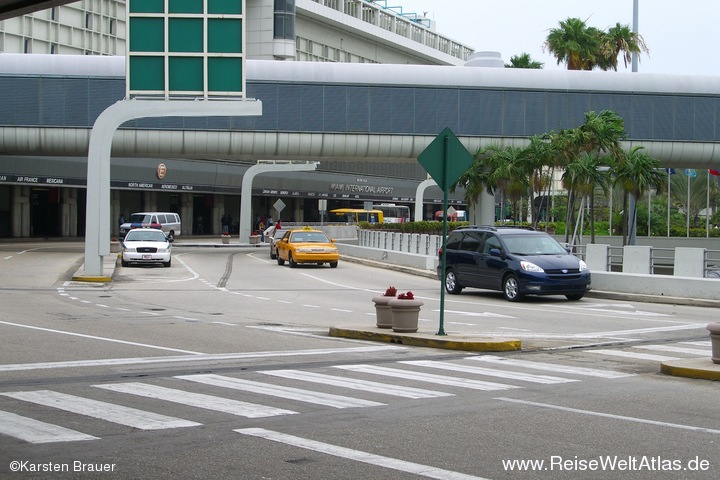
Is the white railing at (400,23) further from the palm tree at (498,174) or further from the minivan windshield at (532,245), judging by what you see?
the minivan windshield at (532,245)

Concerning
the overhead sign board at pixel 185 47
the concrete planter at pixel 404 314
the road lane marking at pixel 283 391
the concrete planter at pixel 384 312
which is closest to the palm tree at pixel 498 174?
the overhead sign board at pixel 185 47

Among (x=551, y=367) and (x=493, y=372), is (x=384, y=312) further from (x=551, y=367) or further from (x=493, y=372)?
(x=493, y=372)

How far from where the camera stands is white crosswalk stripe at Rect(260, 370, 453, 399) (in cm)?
1067

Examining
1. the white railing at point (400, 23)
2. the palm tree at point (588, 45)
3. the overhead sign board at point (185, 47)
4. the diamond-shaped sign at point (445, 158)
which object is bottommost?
the diamond-shaped sign at point (445, 158)

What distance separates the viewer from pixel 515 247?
1022 inches

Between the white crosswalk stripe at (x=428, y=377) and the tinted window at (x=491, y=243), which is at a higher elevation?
the tinted window at (x=491, y=243)

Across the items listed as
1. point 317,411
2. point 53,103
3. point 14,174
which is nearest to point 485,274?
point 317,411

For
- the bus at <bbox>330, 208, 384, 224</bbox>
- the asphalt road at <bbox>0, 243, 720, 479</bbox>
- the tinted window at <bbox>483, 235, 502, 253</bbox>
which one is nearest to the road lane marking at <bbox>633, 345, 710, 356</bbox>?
the asphalt road at <bbox>0, 243, 720, 479</bbox>

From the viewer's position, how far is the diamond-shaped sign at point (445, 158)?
49.5 feet

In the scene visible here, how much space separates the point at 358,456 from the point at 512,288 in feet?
59.9

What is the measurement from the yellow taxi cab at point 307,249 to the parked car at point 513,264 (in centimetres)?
1383

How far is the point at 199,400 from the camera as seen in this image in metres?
10.1

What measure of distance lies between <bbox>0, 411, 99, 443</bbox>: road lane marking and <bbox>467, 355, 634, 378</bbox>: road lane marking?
255 inches

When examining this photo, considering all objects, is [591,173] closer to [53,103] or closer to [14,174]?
[53,103]
